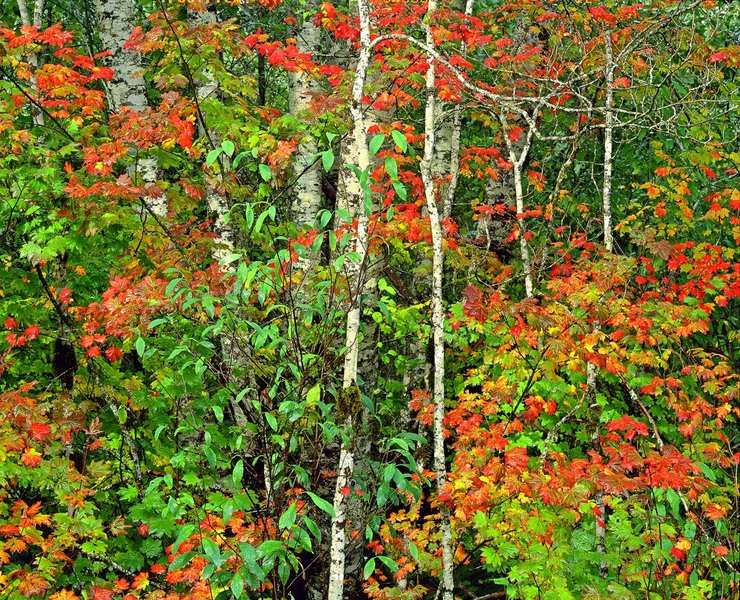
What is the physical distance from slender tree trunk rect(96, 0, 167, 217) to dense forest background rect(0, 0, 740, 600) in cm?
3

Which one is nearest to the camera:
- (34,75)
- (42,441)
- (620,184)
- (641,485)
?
(641,485)

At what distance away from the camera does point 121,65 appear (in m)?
8.06

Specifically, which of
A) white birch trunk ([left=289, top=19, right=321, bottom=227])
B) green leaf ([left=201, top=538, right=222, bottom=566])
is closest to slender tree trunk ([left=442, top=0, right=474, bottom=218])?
white birch trunk ([left=289, top=19, right=321, bottom=227])

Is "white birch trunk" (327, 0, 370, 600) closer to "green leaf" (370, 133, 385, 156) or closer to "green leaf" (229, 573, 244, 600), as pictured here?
"green leaf" (370, 133, 385, 156)

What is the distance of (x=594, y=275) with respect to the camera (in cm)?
766

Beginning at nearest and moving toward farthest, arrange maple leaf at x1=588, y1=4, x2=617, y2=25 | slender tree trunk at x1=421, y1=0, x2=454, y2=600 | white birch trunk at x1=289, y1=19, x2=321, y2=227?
1. slender tree trunk at x1=421, y1=0, x2=454, y2=600
2. white birch trunk at x1=289, y1=19, x2=321, y2=227
3. maple leaf at x1=588, y1=4, x2=617, y2=25

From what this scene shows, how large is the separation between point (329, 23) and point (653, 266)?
502 cm

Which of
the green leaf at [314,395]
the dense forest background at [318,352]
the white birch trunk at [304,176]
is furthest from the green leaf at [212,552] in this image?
the white birch trunk at [304,176]

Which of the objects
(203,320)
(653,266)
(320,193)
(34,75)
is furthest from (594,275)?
(34,75)

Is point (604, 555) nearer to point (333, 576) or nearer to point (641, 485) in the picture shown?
point (641, 485)

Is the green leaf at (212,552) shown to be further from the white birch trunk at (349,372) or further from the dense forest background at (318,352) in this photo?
the white birch trunk at (349,372)

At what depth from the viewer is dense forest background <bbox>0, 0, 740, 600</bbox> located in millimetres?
5191

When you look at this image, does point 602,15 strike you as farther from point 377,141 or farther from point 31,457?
point 31,457

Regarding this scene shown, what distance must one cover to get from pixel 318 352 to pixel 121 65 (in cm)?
451
